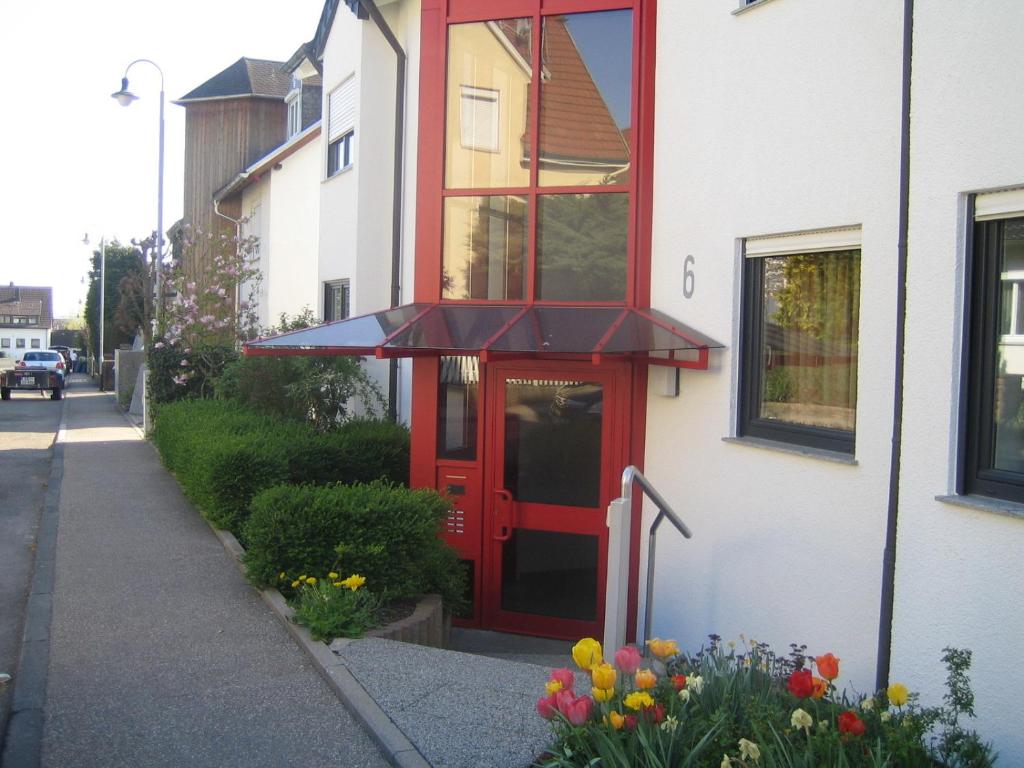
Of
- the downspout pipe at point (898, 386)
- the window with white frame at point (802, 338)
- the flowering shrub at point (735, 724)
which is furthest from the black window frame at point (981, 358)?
the window with white frame at point (802, 338)

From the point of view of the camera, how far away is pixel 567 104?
8812 millimetres

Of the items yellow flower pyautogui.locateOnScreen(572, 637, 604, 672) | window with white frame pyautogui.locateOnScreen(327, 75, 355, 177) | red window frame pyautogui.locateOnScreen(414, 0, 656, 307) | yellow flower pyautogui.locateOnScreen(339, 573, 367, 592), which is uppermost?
window with white frame pyautogui.locateOnScreen(327, 75, 355, 177)

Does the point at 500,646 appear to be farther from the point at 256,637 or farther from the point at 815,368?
the point at 815,368

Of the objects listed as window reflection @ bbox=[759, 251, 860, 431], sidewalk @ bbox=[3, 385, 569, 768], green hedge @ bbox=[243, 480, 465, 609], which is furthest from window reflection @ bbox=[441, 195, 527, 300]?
sidewalk @ bbox=[3, 385, 569, 768]

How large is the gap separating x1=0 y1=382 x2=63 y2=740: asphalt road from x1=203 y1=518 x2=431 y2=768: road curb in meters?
1.63

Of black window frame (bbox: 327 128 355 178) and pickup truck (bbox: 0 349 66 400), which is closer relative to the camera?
black window frame (bbox: 327 128 355 178)

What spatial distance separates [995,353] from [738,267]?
7.89ft

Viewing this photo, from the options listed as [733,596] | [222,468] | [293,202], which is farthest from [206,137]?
[733,596]

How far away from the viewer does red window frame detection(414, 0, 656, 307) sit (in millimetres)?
8344

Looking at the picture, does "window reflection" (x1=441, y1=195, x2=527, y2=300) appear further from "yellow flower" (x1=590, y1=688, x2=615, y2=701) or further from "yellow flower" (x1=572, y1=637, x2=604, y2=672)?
"yellow flower" (x1=590, y1=688, x2=615, y2=701)

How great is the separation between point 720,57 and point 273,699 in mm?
5117

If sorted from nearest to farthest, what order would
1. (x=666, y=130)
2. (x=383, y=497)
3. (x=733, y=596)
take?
(x=733, y=596) < (x=383, y=497) < (x=666, y=130)

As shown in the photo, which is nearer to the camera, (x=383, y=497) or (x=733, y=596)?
(x=733, y=596)

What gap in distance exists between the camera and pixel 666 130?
811cm
